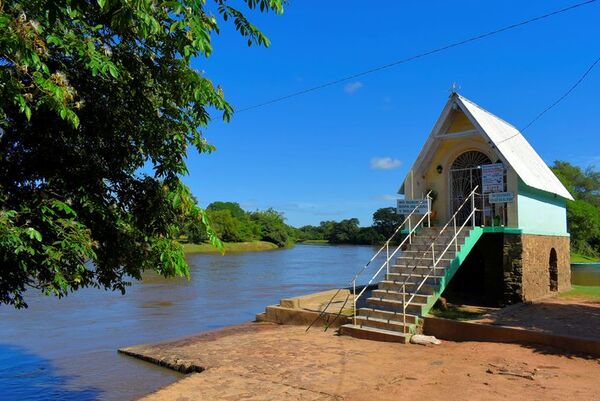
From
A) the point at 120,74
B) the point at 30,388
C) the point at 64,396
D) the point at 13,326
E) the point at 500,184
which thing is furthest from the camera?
the point at 13,326

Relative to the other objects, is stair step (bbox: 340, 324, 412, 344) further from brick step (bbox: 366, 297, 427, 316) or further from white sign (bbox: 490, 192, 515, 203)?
white sign (bbox: 490, 192, 515, 203)

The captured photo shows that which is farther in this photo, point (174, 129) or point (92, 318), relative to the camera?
point (92, 318)

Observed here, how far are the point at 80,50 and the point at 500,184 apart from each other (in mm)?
12514

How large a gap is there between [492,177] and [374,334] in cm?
580

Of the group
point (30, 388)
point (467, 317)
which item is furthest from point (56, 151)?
point (467, 317)

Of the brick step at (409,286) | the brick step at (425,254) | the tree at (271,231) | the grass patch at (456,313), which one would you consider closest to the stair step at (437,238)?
the brick step at (425,254)

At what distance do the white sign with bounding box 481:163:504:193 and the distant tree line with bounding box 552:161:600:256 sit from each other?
1030 inches

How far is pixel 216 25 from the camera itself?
4621mm

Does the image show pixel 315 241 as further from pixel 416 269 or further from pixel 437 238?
pixel 416 269

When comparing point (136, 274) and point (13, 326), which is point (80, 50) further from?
point (13, 326)

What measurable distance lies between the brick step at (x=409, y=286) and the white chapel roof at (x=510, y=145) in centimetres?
419

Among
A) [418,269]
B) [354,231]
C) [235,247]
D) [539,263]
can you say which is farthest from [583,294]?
[354,231]

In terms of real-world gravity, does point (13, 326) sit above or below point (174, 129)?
below

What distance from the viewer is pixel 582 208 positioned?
149ft
